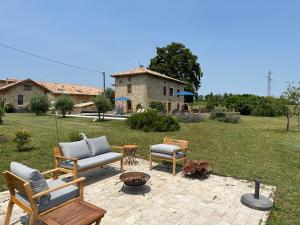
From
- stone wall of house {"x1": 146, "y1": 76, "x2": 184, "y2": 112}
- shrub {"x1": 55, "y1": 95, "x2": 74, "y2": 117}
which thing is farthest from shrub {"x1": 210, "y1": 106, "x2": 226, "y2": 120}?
shrub {"x1": 55, "y1": 95, "x2": 74, "y2": 117}

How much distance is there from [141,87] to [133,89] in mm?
1315

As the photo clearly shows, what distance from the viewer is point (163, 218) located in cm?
382

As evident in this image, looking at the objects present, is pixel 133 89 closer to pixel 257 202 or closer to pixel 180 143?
pixel 180 143

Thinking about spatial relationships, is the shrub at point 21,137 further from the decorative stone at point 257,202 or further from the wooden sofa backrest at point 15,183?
the decorative stone at point 257,202

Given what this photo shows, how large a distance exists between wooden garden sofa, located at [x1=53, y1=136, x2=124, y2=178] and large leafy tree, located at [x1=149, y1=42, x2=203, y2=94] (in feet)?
117

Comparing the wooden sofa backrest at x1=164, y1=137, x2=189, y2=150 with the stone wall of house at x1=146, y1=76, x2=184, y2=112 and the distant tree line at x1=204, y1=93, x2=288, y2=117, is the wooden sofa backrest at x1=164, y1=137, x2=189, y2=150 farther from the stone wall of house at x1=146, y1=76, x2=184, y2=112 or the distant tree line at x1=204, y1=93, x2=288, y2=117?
the distant tree line at x1=204, y1=93, x2=288, y2=117

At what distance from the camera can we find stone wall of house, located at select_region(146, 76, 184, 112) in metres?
29.9

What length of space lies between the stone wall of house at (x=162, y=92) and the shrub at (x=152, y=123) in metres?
14.2

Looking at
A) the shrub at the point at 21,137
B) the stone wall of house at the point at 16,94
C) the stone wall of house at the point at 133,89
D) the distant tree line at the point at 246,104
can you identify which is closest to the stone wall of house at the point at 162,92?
the stone wall of house at the point at 133,89

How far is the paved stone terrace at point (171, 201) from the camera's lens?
3791mm

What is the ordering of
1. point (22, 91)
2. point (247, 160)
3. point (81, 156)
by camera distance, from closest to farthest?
point (81, 156)
point (247, 160)
point (22, 91)

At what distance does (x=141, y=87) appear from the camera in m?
29.2

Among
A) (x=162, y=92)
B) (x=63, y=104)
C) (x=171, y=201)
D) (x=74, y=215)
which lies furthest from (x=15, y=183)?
(x=162, y=92)

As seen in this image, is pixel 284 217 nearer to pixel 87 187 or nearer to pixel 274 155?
pixel 87 187
